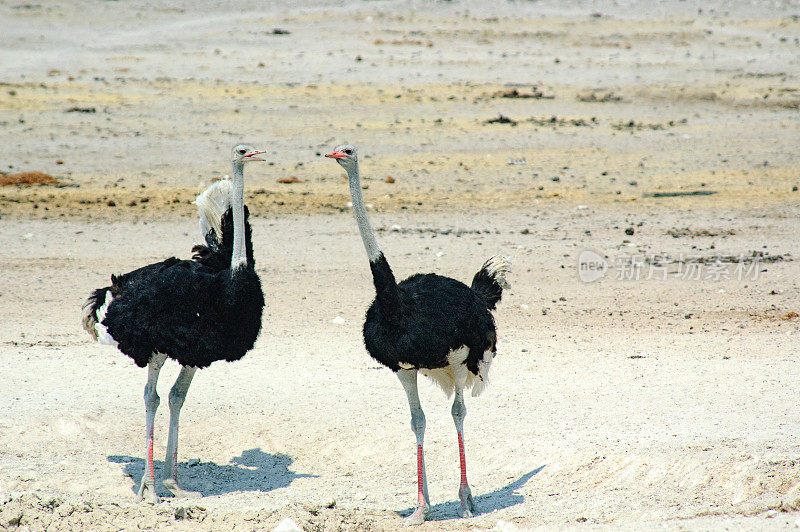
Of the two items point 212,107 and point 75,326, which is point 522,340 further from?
point 212,107

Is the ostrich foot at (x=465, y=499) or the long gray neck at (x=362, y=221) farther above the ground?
the long gray neck at (x=362, y=221)

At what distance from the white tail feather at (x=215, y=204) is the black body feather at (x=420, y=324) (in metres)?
1.36

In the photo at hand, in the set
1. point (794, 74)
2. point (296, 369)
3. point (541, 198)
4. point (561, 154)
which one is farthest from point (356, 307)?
point (794, 74)

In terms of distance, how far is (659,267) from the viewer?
1099 cm

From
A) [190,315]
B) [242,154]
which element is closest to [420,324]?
[190,315]

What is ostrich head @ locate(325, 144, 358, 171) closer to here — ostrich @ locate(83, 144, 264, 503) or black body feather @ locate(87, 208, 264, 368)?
ostrich @ locate(83, 144, 264, 503)

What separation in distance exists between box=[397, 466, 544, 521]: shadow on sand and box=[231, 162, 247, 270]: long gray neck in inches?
71.9

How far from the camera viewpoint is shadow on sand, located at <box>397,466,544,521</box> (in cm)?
597

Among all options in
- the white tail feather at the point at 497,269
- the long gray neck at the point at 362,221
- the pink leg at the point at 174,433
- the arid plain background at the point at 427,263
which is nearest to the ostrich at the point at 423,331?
the long gray neck at the point at 362,221

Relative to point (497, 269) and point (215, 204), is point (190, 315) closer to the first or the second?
point (215, 204)

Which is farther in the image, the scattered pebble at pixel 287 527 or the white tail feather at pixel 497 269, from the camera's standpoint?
the white tail feather at pixel 497 269

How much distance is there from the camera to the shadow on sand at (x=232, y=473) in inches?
256

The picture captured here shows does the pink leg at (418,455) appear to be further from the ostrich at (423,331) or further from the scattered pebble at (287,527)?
the scattered pebble at (287,527)

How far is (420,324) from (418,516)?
1172 millimetres
